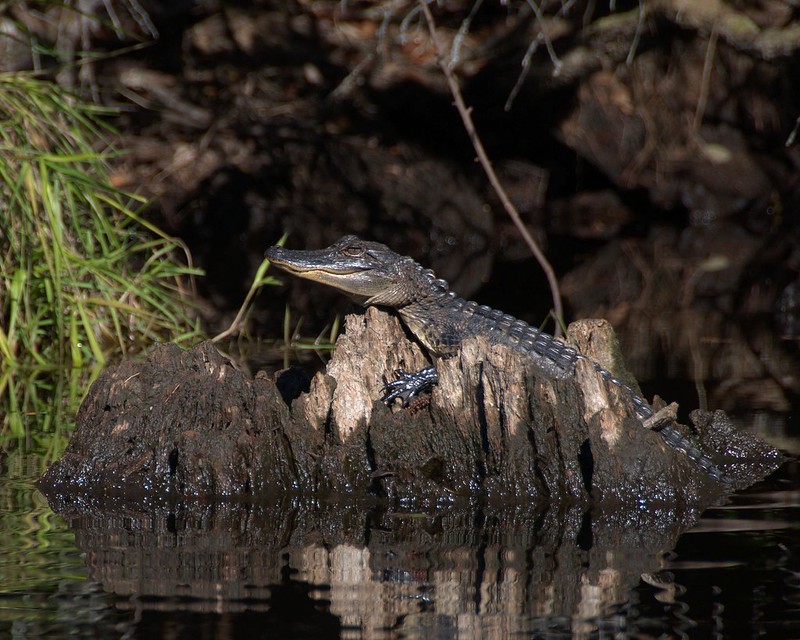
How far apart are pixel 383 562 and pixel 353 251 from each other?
236cm

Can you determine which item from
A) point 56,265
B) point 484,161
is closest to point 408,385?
point 484,161

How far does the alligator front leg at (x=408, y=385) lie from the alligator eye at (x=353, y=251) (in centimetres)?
91

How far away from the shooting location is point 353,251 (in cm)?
551

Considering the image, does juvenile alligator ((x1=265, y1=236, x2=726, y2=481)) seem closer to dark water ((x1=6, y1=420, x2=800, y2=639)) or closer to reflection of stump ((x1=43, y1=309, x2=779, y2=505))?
reflection of stump ((x1=43, y1=309, x2=779, y2=505))

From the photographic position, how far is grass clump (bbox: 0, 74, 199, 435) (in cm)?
662

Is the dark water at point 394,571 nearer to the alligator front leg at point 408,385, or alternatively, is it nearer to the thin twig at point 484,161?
the alligator front leg at point 408,385

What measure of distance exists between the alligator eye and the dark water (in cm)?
167

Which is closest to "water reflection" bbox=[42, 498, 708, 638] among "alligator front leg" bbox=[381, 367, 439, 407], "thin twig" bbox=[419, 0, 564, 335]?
"alligator front leg" bbox=[381, 367, 439, 407]

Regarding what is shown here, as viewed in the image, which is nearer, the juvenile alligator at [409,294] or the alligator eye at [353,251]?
the juvenile alligator at [409,294]

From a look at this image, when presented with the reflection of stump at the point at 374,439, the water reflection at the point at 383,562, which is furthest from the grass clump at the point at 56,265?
the water reflection at the point at 383,562

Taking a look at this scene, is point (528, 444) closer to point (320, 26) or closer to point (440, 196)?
point (320, 26)

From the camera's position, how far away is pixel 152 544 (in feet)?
11.8

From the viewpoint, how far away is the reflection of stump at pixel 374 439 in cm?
412

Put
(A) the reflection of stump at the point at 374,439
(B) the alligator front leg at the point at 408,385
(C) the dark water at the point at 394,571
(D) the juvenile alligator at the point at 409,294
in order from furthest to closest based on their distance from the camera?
(D) the juvenile alligator at the point at 409,294 < (B) the alligator front leg at the point at 408,385 < (A) the reflection of stump at the point at 374,439 < (C) the dark water at the point at 394,571
